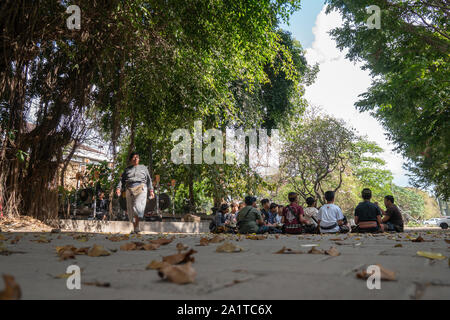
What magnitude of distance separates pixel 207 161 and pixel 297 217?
8049mm

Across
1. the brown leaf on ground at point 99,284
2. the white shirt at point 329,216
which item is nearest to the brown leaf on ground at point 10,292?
the brown leaf on ground at point 99,284

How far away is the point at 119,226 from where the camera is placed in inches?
380

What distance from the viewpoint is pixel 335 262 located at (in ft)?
7.16

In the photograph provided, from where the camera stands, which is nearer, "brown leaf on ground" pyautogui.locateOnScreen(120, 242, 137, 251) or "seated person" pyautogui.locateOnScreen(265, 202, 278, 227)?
"brown leaf on ground" pyautogui.locateOnScreen(120, 242, 137, 251)

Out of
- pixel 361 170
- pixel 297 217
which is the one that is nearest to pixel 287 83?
pixel 297 217

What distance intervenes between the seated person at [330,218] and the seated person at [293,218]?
47 centimetres

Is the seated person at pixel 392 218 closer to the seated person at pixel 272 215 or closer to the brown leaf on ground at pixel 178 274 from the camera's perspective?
the seated person at pixel 272 215

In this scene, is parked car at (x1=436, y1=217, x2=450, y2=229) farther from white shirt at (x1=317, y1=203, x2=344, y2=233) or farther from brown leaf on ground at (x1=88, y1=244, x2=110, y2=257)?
brown leaf on ground at (x1=88, y1=244, x2=110, y2=257)

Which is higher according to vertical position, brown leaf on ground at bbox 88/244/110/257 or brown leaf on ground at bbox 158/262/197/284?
brown leaf on ground at bbox 158/262/197/284

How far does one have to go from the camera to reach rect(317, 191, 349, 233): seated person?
8.23 m

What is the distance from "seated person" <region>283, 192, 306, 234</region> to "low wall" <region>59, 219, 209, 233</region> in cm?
452

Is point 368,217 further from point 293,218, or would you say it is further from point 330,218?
point 293,218

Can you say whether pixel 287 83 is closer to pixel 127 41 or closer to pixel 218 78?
pixel 218 78

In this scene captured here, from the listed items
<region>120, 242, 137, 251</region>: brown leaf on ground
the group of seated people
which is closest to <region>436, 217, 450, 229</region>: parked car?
the group of seated people
